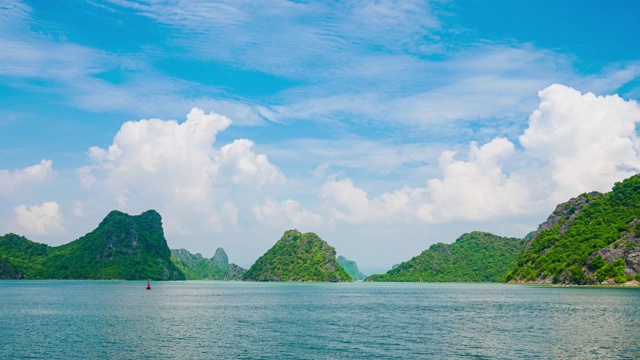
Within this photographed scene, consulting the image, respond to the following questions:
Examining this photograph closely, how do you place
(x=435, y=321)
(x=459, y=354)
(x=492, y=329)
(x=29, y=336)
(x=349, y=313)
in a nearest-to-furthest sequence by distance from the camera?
(x=459, y=354), (x=29, y=336), (x=492, y=329), (x=435, y=321), (x=349, y=313)

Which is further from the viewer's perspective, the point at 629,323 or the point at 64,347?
the point at 629,323

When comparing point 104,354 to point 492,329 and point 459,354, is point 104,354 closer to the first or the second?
point 459,354

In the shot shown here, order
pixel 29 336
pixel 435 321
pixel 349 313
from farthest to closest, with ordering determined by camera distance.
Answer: pixel 349 313 → pixel 435 321 → pixel 29 336

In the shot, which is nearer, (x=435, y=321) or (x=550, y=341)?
(x=550, y=341)

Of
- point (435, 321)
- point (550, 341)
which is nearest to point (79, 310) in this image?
point (435, 321)

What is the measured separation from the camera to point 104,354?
5931 cm

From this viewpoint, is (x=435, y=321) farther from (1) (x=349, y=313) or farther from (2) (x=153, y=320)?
(2) (x=153, y=320)

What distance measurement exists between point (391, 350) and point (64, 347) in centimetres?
4107

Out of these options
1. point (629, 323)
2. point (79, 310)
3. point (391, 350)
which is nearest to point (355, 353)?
point (391, 350)

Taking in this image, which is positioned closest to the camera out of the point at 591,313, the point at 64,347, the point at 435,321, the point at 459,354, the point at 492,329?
the point at 459,354

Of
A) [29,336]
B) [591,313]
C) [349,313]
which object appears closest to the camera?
[29,336]

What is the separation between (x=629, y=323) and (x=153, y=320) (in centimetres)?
8442

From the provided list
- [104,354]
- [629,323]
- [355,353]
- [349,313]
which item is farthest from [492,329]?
[104,354]

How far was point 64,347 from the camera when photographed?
6406 centimetres
